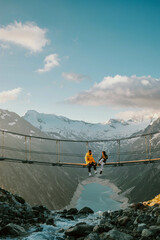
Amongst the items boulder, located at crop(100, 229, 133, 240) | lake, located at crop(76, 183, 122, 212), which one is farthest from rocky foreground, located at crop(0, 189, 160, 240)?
lake, located at crop(76, 183, 122, 212)

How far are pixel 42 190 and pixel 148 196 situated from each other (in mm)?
71563

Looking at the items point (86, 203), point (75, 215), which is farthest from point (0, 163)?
point (75, 215)

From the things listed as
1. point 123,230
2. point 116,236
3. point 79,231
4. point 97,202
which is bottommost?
point 97,202

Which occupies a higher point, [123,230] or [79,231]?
[79,231]

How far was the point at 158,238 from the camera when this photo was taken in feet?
35.3

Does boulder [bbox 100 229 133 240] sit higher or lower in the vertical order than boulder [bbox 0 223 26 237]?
higher

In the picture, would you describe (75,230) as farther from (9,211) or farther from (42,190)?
(42,190)

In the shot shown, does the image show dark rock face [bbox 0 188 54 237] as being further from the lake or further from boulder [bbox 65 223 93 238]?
the lake

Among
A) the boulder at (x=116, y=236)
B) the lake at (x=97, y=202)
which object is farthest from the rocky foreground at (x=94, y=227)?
the lake at (x=97, y=202)

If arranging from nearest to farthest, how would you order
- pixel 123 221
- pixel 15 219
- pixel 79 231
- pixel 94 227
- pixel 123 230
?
pixel 79 231
pixel 94 227
pixel 123 230
pixel 123 221
pixel 15 219

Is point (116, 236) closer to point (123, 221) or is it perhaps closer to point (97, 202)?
point (123, 221)

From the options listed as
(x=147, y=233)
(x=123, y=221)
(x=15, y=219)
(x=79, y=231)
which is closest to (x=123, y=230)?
(x=123, y=221)

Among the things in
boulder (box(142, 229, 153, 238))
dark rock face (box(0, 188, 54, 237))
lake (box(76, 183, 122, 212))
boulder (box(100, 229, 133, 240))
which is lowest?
lake (box(76, 183, 122, 212))

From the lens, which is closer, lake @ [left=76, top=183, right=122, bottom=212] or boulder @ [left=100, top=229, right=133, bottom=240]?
boulder @ [left=100, top=229, right=133, bottom=240]
